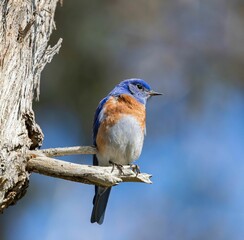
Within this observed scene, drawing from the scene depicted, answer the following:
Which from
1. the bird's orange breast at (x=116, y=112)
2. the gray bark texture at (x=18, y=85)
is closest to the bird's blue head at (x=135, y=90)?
the bird's orange breast at (x=116, y=112)

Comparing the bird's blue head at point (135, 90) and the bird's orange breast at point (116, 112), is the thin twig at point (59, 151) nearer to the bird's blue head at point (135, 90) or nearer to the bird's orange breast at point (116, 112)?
the bird's orange breast at point (116, 112)

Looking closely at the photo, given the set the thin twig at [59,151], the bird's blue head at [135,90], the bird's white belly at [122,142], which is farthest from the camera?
the bird's blue head at [135,90]

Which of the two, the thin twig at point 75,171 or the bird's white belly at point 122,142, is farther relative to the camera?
the bird's white belly at point 122,142

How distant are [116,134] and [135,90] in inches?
32.2

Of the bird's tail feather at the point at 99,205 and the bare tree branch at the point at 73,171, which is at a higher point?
the bare tree branch at the point at 73,171

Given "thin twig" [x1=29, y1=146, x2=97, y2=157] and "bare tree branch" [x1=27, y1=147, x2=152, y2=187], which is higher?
"thin twig" [x1=29, y1=146, x2=97, y2=157]

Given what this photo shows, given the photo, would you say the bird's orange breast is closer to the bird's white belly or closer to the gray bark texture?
the bird's white belly

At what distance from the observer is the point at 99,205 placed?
6.63m

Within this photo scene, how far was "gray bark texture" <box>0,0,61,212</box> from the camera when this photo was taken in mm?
4941

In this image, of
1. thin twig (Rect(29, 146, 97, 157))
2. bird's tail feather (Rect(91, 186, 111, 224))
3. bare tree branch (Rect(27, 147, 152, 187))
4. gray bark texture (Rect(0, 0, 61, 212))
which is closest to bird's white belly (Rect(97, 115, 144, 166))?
bird's tail feather (Rect(91, 186, 111, 224))

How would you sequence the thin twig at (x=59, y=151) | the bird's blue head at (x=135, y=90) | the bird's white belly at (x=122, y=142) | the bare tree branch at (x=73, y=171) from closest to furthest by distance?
the bare tree branch at (x=73, y=171) < the thin twig at (x=59, y=151) < the bird's white belly at (x=122, y=142) < the bird's blue head at (x=135, y=90)

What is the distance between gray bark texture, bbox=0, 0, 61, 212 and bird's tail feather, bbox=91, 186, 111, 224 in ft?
5.02

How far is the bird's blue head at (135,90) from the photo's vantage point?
7.05m

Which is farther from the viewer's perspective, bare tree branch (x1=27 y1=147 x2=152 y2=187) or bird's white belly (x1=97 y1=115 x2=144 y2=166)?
bird's white belly (x1=97 y1=115 x2=144 y2=166)
